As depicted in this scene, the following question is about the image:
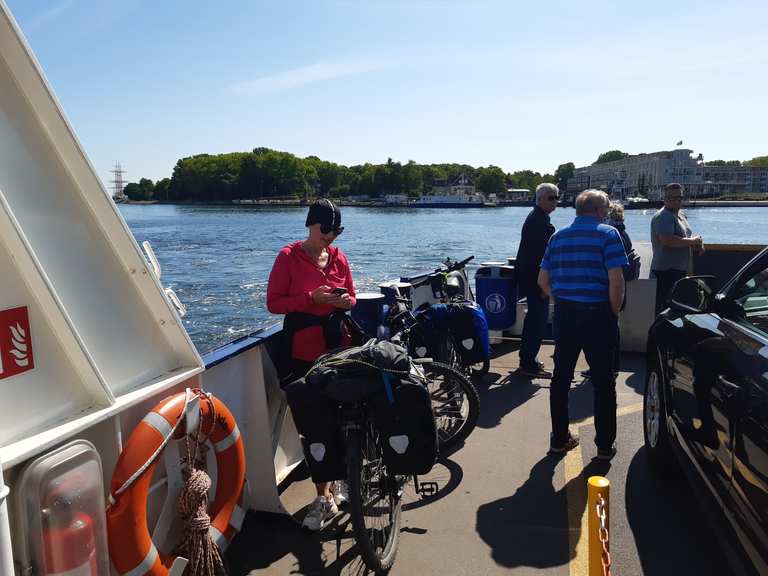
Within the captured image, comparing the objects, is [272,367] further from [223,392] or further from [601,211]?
[601,211]

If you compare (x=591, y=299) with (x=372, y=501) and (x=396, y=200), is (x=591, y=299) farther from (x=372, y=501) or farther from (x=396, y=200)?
(x=396, y=200)

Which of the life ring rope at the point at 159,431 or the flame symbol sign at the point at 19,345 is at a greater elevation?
the flame symbol sign at the point at 19,345

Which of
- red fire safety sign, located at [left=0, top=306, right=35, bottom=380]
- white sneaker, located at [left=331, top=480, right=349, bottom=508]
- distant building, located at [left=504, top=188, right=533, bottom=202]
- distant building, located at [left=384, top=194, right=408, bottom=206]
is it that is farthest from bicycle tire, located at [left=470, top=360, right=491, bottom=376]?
distant building, located at [left=504, top=188, right=533, bottom=202]

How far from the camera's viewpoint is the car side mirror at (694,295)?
3424 mm

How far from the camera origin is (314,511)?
3379 mm

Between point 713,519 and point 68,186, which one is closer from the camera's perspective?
point 68,186

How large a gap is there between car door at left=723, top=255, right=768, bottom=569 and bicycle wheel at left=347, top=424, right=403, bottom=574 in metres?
1.48

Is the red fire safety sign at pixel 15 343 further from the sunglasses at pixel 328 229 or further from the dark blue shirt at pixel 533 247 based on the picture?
the dark blue shirt at pixel 533 247

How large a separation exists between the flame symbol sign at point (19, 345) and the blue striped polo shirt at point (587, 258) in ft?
10.1

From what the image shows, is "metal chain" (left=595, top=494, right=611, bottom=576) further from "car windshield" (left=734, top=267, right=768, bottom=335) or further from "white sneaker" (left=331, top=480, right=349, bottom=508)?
"white sneaker" (left=331, top=480, right=349, bottom=508)

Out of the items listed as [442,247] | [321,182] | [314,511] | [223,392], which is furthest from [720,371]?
[321,182]

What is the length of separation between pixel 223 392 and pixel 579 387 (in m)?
3.66

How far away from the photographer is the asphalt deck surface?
303 centimetres

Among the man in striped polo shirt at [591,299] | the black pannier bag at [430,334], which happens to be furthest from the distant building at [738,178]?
the man in striped polo shirt at [591,299]
